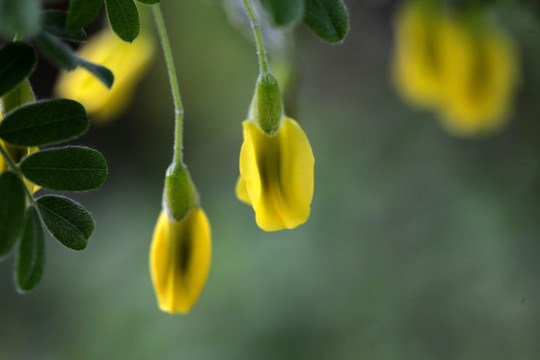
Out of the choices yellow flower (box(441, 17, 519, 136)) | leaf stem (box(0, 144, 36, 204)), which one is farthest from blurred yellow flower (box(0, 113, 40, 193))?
yellow flower (box(441, 17, 519, 136))

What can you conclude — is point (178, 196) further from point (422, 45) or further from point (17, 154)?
point (422, 45)

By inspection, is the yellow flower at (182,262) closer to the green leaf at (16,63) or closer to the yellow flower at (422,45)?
the green leaf at (16,63)

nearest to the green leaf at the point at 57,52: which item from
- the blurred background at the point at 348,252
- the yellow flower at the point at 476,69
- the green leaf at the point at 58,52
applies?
the green leaf at the point at 58,52

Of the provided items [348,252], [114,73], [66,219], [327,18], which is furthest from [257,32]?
[348,252]

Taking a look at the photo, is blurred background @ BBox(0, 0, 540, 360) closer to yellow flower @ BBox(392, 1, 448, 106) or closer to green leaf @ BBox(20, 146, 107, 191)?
yellow flower @ BBox(392, 1, 448, 106)

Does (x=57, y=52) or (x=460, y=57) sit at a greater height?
(x=57, y=52)

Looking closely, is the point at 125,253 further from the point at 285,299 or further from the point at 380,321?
the point at 380,321
